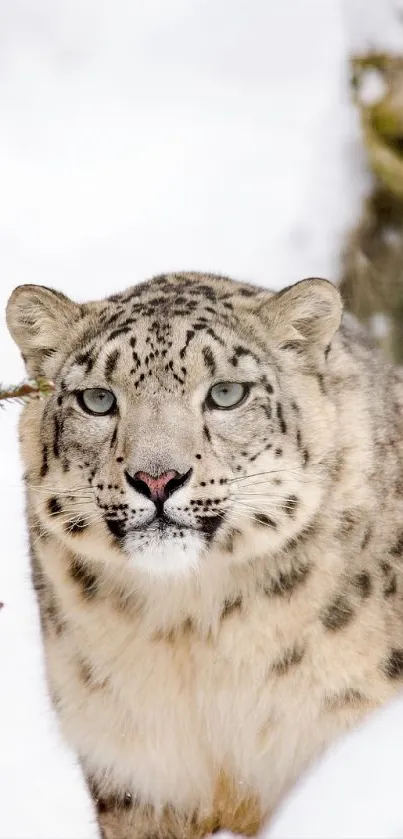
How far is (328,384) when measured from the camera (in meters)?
3.22

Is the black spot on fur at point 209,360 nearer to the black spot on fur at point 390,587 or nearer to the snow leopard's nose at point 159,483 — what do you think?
the snow leopard's nose at point 159,483

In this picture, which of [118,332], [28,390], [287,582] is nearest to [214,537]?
[287,582]

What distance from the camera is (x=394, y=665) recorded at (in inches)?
129

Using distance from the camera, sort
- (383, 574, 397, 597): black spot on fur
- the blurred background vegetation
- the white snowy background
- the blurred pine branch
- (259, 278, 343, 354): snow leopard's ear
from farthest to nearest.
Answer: the blurred background vegetation → the white snowy background → (383, 574, 397, 597): black spot on fur → (259, 278, 343, 354): snow leopard's ear → the blurred pine branch

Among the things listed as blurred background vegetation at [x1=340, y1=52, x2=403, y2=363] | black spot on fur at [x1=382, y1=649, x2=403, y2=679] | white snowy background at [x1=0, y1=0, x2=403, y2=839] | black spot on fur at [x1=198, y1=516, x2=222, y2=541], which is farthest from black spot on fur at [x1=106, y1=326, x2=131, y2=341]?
blurred background vegetation at [x1=340, y1=52, x2=403, y2=363]

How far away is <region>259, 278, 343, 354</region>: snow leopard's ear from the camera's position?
3131 millimetres

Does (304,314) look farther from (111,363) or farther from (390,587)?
(390,587)

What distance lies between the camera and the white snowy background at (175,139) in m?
6.93

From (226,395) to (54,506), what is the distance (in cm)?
52

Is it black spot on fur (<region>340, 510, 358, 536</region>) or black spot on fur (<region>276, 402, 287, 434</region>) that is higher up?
black spot on fur (<region>276, 402, 287, 434</region>)

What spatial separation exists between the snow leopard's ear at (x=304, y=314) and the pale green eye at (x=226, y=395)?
0.89 feet

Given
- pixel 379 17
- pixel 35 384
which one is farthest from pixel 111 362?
pixel 379 17

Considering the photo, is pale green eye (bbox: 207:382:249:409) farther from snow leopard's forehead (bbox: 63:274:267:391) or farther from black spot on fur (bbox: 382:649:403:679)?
black spot on fur (bbox: 382:649:403:679)

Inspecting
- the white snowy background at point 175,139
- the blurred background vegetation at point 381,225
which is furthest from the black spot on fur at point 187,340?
the blurred background vegetation at point 381,225
